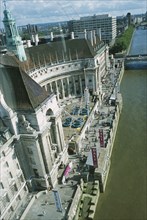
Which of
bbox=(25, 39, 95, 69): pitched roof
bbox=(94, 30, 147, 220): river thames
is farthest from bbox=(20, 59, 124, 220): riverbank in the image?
bbox=(25, 39, 95, 69): pitched roof

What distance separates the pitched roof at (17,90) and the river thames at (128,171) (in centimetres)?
2136

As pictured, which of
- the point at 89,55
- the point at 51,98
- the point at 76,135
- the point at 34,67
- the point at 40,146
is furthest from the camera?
the point at 89,55

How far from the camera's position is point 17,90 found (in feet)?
135

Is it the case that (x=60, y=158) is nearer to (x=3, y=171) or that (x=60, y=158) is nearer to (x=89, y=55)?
(x=3, y=171)

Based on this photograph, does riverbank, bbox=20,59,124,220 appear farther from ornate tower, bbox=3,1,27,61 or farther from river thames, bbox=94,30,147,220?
ornate tower, bbox=3,1,27,61

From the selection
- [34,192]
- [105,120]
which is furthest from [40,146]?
[105,120]

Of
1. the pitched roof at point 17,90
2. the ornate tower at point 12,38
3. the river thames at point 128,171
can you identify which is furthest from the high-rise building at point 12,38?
the river thames at point 128,171

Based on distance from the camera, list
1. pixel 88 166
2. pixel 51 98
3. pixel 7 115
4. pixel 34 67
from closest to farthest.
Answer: pixel 7 115 < pixel 51 98 < pixel 88 166 < pixel 34 67

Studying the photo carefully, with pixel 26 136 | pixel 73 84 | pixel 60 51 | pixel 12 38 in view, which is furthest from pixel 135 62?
pixel 26 136

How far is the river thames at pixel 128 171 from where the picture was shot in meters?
41.4

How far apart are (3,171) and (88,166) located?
57.0 ft

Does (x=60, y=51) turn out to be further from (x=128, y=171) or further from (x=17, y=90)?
(x=128, y=171)

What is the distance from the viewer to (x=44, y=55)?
8144cm

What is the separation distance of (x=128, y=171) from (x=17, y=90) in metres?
27.3
